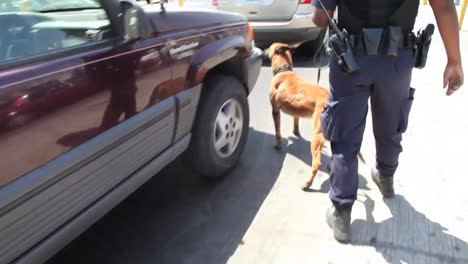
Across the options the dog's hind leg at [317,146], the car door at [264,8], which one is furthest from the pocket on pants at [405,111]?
the car door at [264,8]

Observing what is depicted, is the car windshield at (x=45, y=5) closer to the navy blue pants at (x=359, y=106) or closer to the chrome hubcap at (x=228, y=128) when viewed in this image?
the chrome hubcap at (x=228, y=128)

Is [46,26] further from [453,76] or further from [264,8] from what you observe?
[264,8]

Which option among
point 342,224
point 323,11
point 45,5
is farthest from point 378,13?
point 45,5

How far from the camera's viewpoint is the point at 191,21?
8.86ft

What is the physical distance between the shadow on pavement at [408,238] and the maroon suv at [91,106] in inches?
45.4

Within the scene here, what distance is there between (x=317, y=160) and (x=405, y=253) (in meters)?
0.86

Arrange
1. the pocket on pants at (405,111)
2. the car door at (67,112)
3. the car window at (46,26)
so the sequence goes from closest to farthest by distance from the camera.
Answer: the car door at (67,112), the car window at (46,26), the pocket on pants at (405,111)

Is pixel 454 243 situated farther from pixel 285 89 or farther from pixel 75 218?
pixel 75 218

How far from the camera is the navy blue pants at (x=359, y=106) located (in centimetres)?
223

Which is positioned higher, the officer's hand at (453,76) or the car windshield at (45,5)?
the car windshield at (45,5)

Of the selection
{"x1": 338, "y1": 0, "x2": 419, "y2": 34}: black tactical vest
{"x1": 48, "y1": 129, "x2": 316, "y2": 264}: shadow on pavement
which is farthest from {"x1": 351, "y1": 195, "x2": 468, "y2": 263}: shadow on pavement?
{"x1": 338, "y1": 0, "x2": 419, "y2": 34}: black tactical vest

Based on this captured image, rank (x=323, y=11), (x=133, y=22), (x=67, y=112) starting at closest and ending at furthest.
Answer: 1. (x=67, y=112)
2. (x=133, y=22)
3. (x=323, y=11)

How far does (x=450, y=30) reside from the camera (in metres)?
2.07

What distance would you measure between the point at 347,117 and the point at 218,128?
3.54 ft
